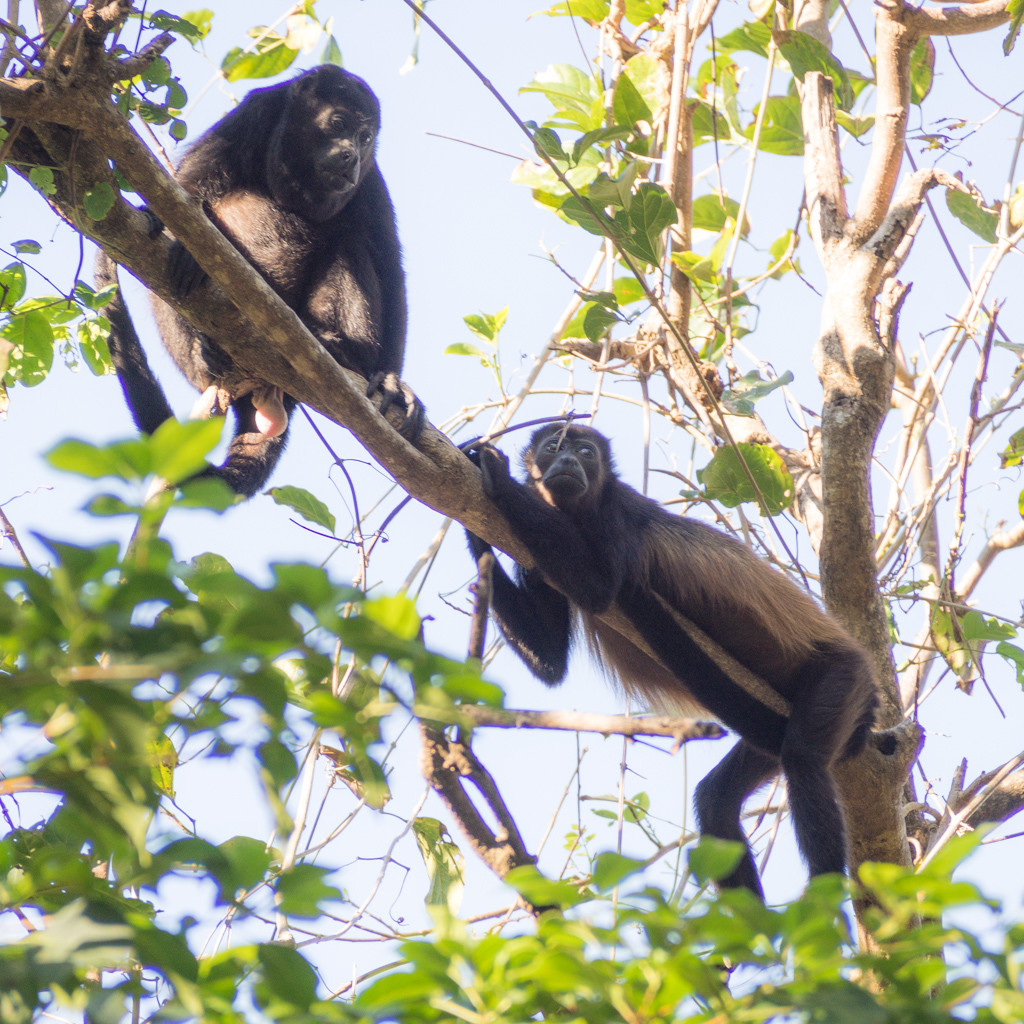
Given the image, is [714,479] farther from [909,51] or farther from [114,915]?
[114,915]

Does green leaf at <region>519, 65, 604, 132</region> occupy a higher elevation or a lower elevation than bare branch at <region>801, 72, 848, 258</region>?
higher

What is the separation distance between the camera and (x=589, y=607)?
10.8 ft

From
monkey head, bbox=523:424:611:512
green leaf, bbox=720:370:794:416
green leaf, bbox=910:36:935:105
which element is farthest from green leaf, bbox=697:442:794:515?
green leaf, bbox=910:36:935:105

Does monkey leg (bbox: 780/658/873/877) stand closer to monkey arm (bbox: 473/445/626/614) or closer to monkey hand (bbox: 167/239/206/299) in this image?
monkey arm (bbox: 473/445/626/614)

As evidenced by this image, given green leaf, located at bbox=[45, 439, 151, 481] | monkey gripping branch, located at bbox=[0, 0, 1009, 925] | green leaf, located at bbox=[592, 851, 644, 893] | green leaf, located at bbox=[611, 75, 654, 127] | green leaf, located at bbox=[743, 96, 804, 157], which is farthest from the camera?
green leaf, located at bbox=[743, 96, 804, 157]

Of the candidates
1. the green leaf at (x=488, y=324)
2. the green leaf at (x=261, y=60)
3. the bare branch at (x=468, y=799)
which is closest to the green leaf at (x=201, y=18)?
the green leaf at (x=261, y=60)

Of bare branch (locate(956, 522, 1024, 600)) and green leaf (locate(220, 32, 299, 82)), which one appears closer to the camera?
green leaf (locate(220, 32, 299, 82))

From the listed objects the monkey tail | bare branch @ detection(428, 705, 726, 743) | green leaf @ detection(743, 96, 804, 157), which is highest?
green leaf @ detection(743, 96, 804, 157)

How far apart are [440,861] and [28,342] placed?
6.70 ft

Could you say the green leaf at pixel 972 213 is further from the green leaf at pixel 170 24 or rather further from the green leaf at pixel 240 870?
the green leaf at pixel 240 870

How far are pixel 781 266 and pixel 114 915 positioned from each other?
466 cm

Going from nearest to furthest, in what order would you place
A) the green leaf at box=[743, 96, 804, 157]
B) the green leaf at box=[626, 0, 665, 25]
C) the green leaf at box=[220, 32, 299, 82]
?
the green leaf at box=[220, 32, 299, 82] < the green leaf at box=[743, 96, 804, 157] < the green leaf at box=[626, 0, 665, 25]

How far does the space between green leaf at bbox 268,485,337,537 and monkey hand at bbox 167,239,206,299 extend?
2.69 ft

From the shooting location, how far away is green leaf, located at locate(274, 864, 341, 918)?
2.29 ft
